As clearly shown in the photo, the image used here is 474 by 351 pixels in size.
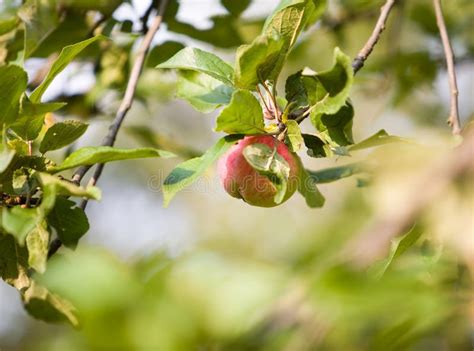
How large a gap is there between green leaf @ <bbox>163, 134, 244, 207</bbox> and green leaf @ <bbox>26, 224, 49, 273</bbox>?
0.16 meters

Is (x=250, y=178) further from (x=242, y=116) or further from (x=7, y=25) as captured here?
(x=7, y=25)

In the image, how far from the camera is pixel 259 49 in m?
0.82

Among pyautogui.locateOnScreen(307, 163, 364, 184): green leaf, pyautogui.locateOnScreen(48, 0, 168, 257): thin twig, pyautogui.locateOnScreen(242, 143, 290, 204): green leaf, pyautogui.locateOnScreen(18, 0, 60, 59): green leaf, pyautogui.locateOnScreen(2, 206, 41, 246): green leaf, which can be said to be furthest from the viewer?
pyautogui.locateOnScreen(18, 0, 60, 59): green leaf

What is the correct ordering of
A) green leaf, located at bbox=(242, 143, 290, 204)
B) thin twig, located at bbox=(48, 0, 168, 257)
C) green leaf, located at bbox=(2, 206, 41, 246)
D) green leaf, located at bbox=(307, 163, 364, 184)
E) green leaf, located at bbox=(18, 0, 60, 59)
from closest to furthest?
green leaf, located at bbox=(2, 206, 41, 246) → green leaf, located at bbox=(242, 143, 290, 204) → thin twig, located at bbox=(48, 0, 168, 257) → green leaf, located at bbox=(307, 163, 364, 184) → green leaf, located at bbox=(18, 0, 60, 59)

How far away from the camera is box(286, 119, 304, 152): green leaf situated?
873mm

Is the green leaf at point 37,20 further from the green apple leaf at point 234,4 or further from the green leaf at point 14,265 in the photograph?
the green leaf at point 14,265

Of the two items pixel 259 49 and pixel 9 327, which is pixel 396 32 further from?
pixel 9 327

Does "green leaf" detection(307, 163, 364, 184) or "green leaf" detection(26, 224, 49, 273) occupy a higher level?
"green leaf" detection(26, 224, 49, 273)

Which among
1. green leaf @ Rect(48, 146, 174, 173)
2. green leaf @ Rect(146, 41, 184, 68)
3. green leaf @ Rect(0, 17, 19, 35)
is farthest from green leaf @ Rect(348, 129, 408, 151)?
green leaf @ Rect(0, 17, 19, 35)

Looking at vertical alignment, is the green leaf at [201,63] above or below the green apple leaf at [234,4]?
above

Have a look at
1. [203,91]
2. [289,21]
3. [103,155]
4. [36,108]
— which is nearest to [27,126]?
[36,108]

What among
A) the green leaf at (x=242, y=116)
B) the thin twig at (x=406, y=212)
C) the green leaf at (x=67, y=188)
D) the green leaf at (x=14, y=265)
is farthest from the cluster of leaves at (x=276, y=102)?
the thin twig at (x=406, y=212)

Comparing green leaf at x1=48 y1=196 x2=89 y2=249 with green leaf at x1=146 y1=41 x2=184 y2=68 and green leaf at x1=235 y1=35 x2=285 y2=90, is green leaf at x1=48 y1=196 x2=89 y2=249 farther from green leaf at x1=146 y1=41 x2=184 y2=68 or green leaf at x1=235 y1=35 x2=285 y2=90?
green leaf at x1=146 y1=41 x2=184 y2=68

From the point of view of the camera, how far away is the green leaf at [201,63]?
2.95ft
